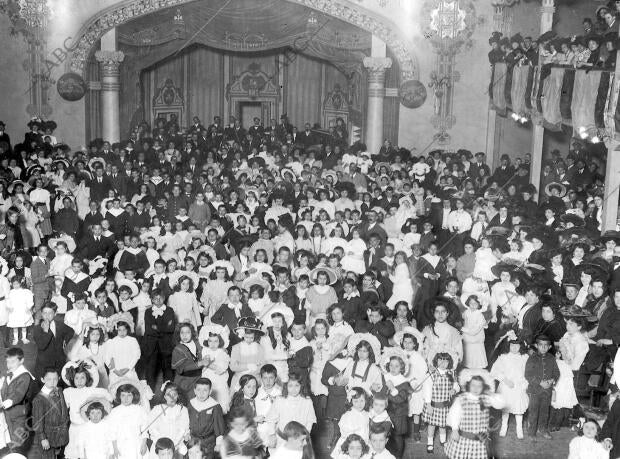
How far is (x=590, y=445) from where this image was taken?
30.0 feet

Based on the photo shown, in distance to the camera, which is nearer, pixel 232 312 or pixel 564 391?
pixel 564 391

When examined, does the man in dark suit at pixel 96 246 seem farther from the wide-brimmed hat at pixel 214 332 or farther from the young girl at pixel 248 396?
the young girl at pixel 248 396

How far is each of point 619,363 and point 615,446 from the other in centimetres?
213

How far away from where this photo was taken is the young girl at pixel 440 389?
10.6 m

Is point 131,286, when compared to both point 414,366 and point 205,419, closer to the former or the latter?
point 205,419

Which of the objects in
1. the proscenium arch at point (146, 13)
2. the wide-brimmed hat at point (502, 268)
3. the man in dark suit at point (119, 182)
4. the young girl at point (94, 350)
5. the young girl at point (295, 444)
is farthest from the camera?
the proscenium arch at point (146, 13)

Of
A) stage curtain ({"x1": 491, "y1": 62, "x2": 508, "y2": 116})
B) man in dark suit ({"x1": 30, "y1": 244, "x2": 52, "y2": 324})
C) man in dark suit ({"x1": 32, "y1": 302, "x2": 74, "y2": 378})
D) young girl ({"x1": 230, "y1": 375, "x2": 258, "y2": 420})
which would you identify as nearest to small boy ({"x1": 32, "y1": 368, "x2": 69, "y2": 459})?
young girl ({"x1": 230, "y1": 375, "x2": 258, "y2": 420})

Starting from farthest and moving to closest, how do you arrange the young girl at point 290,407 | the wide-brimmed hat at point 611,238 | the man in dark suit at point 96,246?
the man in dark suit at point 96,246 < the wide-brimmed hat at point 611,238 < the young girl at point 290,407

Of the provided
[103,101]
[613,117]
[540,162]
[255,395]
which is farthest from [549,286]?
[103,101]

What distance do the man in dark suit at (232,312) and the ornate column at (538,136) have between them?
32.9 feet

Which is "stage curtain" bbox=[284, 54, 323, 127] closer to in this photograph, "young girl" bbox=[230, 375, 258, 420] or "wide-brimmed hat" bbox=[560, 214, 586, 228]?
"wide-brimmed hat" bbox=[560, 214, 586, 228]

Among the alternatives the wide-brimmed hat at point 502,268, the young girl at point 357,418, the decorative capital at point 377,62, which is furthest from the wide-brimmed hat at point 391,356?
the decorative capital at point 377,62

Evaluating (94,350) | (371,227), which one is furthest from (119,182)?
(94,350)

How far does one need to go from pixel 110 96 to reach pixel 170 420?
17333 millimetres
